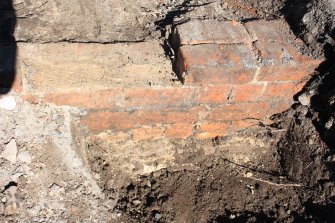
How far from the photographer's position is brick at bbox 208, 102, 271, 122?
2441 mm

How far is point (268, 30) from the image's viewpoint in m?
2.40

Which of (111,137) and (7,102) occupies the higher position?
(7,102)

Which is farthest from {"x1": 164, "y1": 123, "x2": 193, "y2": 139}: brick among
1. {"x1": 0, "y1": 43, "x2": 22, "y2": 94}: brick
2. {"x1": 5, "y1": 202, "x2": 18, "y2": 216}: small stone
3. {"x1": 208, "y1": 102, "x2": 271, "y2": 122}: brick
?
{"x1": 5, "y1": 202, "x2": 18, "y2": 216}: small stone

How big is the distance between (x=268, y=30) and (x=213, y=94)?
54cm

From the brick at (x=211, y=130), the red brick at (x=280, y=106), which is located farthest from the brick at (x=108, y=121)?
the red brick at (x=280, y=106)

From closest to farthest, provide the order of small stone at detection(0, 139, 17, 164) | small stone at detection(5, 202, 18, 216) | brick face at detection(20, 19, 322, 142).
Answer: small stone at detection(5, 202, 18, 216), small stone at detection(0, 139, 17, 164), brick face at detection(20, 19, 322, 142)

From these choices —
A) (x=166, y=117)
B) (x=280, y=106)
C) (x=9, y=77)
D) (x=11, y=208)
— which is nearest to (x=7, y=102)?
(x=9, y=77)

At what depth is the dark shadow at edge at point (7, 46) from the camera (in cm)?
202

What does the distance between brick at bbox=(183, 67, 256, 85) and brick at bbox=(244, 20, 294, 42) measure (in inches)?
10.8

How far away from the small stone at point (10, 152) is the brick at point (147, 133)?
29.7 inches

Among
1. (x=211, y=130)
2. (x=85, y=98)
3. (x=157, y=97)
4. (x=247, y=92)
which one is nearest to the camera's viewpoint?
(x=85, y=98)

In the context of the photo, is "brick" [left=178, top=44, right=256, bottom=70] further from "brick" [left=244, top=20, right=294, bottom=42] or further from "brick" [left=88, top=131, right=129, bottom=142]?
"brick" [left=88, top=131, right=129, bottom=142]

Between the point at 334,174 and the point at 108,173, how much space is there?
1320mm

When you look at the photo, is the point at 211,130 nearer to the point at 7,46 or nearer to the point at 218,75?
the point at 218,75
